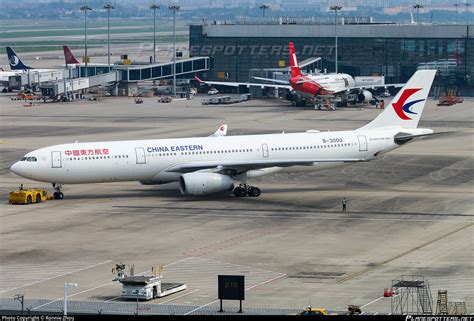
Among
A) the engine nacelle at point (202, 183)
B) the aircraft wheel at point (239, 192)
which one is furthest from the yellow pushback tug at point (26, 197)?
the aircraft wheel at point (239, 192)

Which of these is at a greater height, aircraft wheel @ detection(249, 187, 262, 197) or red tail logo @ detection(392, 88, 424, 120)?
red tail logo @ detection(392, 88, 424, 120)

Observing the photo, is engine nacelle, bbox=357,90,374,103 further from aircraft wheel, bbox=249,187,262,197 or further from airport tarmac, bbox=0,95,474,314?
aircraft wheel, bbox=249,187,262,197

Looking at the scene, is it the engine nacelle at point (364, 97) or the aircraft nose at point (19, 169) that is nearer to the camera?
the aircraft nose at point (19, 169)

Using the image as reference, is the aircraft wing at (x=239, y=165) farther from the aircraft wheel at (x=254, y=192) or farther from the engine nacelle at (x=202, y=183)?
the aircraft wheel at (x=254, y=192)

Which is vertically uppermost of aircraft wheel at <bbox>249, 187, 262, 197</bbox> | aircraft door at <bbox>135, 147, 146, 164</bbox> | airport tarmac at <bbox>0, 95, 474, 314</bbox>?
aircraft door at <bbox>135, 147, 146, 164</bbox>

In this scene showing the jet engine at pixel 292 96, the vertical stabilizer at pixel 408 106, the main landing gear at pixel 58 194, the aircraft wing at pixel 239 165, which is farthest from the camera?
the jet engine at pixel 292 96

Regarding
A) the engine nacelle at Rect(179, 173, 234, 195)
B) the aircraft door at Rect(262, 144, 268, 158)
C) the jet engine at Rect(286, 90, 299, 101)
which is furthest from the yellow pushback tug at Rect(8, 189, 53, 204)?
the jet engine at Rect(286, 90, 299, 101)

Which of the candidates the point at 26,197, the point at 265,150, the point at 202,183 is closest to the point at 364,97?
the point at 265,150

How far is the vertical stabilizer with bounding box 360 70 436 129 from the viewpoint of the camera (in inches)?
4035

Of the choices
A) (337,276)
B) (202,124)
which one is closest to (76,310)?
(337,276)

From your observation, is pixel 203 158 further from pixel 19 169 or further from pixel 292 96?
pixel 292 96

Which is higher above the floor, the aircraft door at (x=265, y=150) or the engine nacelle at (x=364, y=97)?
the aircraft door at (x=265, y=150)

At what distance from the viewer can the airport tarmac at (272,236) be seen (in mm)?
63094

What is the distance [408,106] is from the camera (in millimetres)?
103125
